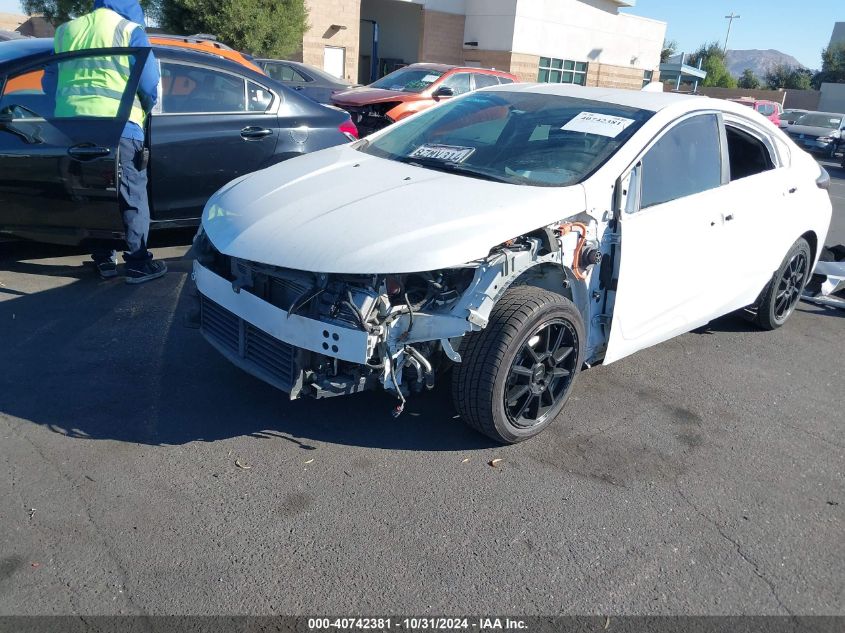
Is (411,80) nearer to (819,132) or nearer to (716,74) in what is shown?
(819,132)

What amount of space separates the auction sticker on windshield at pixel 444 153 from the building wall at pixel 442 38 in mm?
28663

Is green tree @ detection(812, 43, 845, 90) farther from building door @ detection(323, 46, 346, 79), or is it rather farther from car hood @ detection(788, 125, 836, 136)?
building door @ detection(323, 46, 346, 79)

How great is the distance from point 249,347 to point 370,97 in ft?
29.9

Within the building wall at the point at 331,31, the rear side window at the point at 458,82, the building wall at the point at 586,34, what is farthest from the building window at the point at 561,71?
the rear side window at the point at 458,82

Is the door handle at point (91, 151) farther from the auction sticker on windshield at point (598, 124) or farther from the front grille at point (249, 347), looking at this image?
the auction sticker on windshield at point (598, 124)

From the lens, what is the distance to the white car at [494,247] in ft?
10.4

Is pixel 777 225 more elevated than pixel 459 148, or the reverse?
pixel 459 148

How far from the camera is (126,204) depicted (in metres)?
5.20

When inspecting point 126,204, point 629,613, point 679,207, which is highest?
point 679,207

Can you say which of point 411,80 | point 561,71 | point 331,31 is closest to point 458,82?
point 411,80

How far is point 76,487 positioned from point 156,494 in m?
0.34

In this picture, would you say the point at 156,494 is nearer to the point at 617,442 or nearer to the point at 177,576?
the point at 177,576

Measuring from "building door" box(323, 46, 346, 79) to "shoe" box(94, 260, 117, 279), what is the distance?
79.3 ft

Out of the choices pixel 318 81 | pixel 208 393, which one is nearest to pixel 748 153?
pixel 208 393
